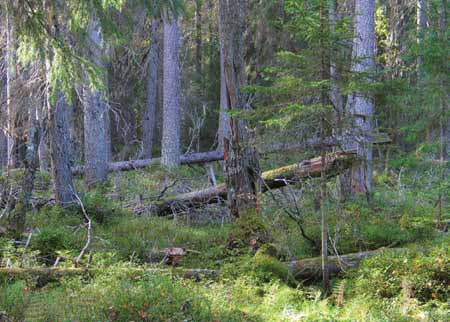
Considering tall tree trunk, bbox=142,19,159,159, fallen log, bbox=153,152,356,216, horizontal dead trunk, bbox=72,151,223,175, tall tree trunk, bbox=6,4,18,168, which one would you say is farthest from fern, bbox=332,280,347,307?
tall tree trunk, bbox=142,19,159,159

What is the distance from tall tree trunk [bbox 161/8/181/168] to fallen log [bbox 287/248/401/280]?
383 inches

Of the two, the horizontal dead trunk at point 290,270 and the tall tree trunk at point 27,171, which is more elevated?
the tall tree trunk at point 27,171

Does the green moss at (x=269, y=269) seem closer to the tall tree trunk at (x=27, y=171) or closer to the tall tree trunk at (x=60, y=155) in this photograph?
the tall tree trunk at (x=27, y=171)

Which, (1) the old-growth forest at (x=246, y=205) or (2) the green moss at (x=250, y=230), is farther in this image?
(2) the green moss at (x=250, y=230)

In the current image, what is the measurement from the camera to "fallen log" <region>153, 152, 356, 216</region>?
26.4 feet

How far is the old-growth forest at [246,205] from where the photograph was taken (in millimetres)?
5863

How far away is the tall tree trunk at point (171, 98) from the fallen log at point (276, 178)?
625cm

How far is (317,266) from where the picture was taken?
23.8 ft

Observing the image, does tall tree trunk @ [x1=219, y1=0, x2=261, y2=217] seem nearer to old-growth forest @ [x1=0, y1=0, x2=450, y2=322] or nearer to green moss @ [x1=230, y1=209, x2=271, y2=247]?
old-growth forest @ [x1=0, y1=0, x2=450, y2=322]

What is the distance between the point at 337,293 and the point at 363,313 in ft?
2.59

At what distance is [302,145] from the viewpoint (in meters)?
6.57

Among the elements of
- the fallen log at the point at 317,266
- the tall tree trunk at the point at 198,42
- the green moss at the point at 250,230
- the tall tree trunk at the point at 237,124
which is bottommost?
the fallen log at the point at 317,266

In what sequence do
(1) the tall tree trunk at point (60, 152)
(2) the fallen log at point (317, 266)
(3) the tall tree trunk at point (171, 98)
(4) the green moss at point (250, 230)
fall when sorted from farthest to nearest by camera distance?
(3) the tall tree trunk at point (171, 98), (1) the tall tree trunk at point (60, 152), (4) the green moss at point (250, 230), (2) the fallen log at point (317, 266)

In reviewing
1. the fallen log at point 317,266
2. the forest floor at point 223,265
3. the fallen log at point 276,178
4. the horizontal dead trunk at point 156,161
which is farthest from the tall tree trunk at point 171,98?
the fallen log at point 317,266
